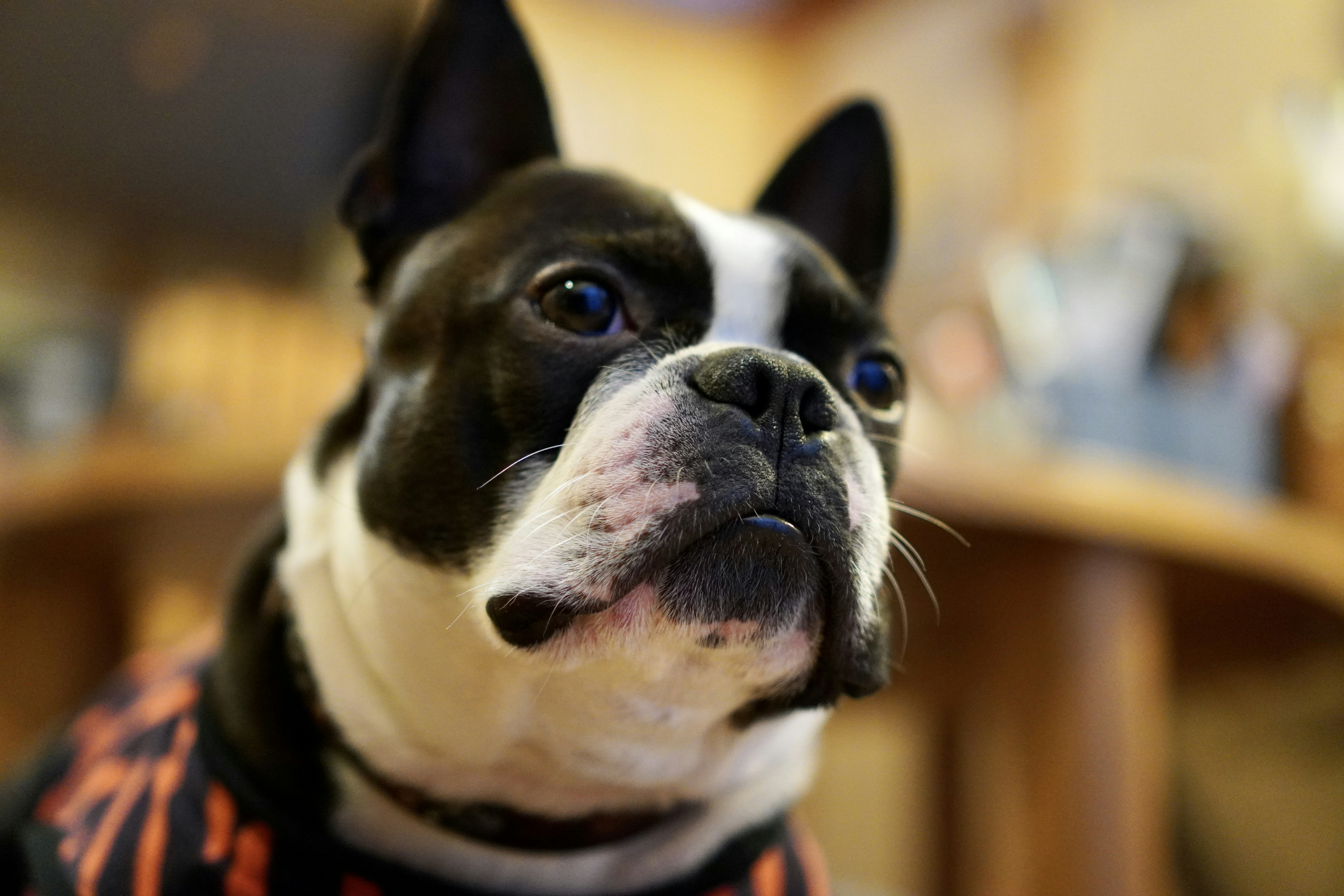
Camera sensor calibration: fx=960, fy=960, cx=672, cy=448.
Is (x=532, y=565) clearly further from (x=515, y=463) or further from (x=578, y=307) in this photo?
(x=578, y=307)

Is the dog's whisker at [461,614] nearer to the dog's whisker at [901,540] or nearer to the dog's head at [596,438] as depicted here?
the dog's head at [596,438]

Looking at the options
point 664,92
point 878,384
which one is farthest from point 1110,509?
point 664,92

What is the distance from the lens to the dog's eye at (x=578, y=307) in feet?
2.51

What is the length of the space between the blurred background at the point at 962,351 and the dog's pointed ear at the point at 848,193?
262mm

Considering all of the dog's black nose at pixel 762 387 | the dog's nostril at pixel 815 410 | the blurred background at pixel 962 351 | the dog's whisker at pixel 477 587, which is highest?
the dog's black nose at pixel 762 387

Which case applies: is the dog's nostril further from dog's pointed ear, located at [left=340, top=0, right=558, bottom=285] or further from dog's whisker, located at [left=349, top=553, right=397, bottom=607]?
dog's pointed ear, located at [left=340, top=0, right=558, bottom=285]

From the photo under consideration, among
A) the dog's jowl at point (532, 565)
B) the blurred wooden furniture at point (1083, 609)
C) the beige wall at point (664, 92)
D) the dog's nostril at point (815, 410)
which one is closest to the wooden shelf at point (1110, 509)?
the blurred wooden furniture at point (1083, 609)

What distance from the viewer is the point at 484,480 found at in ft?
2.46

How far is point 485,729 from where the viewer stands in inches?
30.9

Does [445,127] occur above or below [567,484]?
above

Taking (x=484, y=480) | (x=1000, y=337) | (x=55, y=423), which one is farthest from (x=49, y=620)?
(x=1000, y=337)

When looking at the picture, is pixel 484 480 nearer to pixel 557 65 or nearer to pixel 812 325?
pixel 812 325

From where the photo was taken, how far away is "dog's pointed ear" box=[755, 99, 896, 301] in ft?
3.62

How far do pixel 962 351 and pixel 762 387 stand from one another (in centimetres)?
185
